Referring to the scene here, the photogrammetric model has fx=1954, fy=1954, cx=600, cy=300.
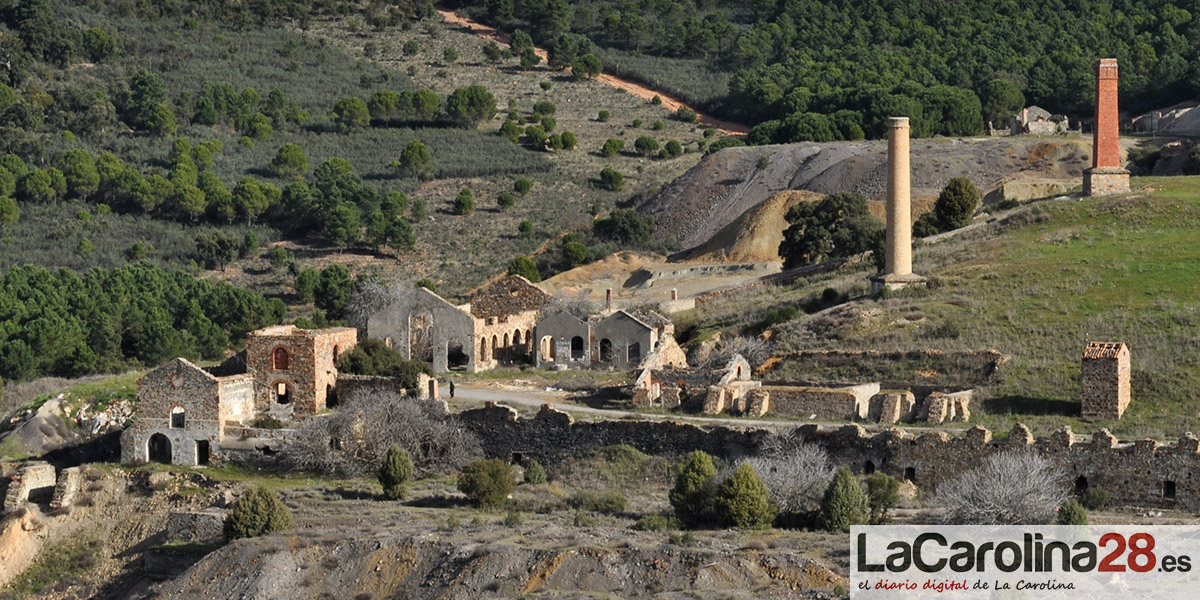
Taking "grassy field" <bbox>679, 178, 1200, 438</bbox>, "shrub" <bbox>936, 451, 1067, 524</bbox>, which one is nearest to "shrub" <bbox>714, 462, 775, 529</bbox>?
"shrub" <bbox>936, 451, 1067, 524</bbox>

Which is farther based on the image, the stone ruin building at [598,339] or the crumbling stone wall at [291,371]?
the stone ruin building at [598,339]

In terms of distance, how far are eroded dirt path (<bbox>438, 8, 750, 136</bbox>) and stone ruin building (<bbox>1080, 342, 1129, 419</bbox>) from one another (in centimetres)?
7355

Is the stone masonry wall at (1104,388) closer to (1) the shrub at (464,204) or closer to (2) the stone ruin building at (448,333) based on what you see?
(2) the stone ruin building at (448,333)

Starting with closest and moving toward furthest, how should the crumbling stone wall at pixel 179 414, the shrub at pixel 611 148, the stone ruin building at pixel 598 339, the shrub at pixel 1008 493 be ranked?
the shrub at pixel 1008 493 → the crumbling stone wall at pixel 179 414 → the stone ruin building at pixel 598 339 → the shrub at pixel 611 148

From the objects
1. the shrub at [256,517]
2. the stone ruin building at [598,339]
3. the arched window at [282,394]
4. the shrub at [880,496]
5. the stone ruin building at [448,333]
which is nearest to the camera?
the shrub at [880,496]

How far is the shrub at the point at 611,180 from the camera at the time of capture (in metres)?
104

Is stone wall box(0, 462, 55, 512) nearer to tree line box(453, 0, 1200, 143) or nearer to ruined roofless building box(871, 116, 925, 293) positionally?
ruined roofless building box(871, 116, 925, 293)

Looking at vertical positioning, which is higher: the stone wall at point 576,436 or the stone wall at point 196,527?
the stone wall at point 576,436

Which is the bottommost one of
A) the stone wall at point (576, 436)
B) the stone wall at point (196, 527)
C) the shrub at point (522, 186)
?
the stone wall at point (196, 527)

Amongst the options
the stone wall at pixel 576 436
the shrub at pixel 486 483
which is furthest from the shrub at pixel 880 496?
the shrub at pixel 486 483

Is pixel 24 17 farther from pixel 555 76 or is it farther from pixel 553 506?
pixel 553 506

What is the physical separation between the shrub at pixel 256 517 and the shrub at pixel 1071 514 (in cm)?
1521

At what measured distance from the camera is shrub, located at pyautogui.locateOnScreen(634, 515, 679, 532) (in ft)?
125

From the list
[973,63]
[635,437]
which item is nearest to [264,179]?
[973,63]
